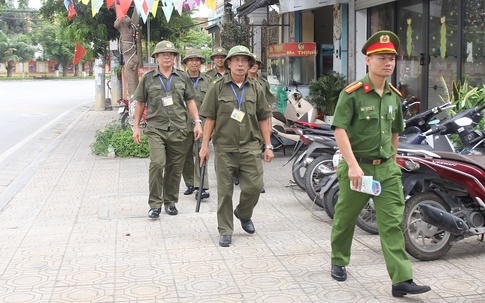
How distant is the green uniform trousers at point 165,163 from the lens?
7312 mm

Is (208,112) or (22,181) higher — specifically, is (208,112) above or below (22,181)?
above

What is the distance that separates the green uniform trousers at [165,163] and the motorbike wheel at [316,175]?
1447mm

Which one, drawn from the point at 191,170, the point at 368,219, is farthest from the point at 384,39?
the point at 191,170

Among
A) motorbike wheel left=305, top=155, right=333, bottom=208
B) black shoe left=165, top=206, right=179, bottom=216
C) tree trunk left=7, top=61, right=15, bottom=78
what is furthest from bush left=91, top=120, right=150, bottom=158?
tree trunk left=7, top=61, right=15, bottom=78

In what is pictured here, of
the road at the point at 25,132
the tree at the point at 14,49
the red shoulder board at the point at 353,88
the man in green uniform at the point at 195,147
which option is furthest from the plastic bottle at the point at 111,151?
the tree at the point at 14,49

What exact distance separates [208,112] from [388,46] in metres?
2.15

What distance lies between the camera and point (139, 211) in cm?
777

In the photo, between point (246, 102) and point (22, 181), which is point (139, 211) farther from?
point (22, 181)

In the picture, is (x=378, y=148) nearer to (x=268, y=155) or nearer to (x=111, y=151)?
(x=268, y=155)

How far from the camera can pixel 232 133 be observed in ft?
20.4

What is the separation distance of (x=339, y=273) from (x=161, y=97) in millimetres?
3241

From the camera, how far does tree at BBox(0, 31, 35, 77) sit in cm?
7806

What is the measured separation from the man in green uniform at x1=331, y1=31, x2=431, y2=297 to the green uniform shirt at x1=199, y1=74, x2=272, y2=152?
A: 1525 mm

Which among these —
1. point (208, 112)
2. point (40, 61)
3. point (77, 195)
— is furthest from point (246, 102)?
point (40, 61)
